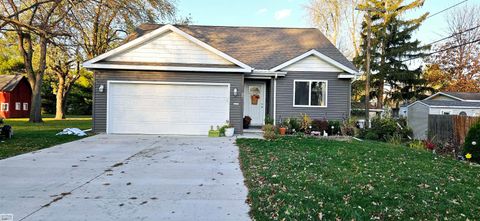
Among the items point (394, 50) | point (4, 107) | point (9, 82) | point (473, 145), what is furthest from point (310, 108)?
point (9, 82)

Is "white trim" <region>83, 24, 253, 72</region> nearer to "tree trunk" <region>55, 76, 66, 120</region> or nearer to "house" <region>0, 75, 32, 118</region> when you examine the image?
"tree trunk" <region>55, 76, 66, 120</region>

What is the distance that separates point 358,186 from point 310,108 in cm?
915

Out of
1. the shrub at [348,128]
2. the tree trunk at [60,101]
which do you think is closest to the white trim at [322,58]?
the shrub at [348,128]

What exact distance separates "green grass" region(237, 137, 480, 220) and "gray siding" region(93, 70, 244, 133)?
4.68 meters

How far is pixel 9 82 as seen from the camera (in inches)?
1188

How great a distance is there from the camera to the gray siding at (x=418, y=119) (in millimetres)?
14597

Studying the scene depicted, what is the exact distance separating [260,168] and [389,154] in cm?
398

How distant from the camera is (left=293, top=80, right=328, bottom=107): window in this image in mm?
13812

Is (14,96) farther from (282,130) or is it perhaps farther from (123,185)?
(123,185)

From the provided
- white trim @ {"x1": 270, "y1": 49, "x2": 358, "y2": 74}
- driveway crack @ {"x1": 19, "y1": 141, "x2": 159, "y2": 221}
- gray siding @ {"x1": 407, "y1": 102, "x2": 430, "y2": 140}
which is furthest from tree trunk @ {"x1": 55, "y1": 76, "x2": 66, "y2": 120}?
gray siding @ {"x1": 407, "y1": 102, "x2": 430, "y2": 140}

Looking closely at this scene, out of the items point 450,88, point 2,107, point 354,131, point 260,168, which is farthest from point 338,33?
point 2,107

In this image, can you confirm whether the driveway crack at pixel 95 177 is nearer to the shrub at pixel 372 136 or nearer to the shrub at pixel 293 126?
the shrub at pixel 293 126

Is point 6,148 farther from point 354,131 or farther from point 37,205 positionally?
point 354,131

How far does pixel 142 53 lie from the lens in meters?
12.2
